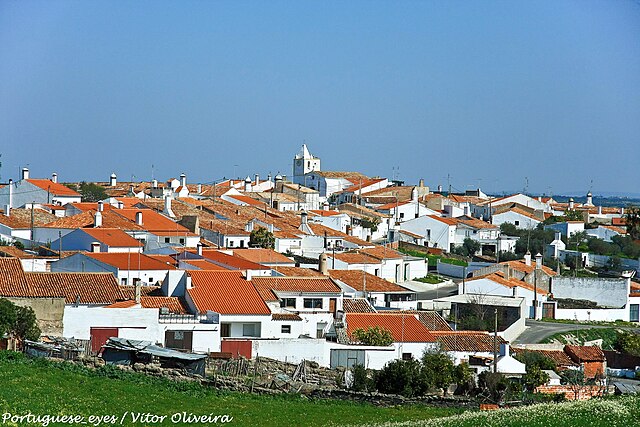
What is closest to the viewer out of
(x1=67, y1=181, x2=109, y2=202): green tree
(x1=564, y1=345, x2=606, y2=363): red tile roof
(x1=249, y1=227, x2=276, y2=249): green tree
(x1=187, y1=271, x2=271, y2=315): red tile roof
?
(x1=187, y1=271, x2=271, y2=315): red tile roof

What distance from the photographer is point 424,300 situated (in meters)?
41.5

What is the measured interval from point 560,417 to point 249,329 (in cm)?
1338

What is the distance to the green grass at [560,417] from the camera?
51.1ft

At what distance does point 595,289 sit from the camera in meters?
46.6

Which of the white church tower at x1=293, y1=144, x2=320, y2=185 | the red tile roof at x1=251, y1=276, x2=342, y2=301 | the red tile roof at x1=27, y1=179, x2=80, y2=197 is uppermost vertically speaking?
the white church tower at x1=293, y1=144, x2=320, y2=185

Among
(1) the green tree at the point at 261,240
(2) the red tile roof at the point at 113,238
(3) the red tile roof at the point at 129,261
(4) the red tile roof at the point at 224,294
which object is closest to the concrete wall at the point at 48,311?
(4) the red tile roof at the point at 224,294

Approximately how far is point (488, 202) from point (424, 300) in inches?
1892

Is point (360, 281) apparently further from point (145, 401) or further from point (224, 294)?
point (145, 401)

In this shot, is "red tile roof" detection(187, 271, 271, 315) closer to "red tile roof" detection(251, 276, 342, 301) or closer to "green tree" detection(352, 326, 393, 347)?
"red tile roof" detection(251, 276, 342, 301)

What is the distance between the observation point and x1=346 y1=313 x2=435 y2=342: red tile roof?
29.7 meters

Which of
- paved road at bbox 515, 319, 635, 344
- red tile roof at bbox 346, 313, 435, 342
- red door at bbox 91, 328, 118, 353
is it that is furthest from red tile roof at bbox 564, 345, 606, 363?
red door at bbox 91, 328, 118, 353

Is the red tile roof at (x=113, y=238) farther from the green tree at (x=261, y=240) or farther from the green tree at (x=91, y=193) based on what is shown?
the green tree at (x=91, y=193)

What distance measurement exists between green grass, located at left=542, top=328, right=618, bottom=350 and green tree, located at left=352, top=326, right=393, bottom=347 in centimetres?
875

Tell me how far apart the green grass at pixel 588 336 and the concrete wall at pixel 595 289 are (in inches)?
209
